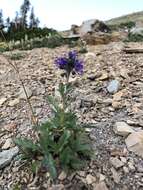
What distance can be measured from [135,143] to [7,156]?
1.38 m

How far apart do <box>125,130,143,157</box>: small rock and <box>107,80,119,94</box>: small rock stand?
4.99 feet

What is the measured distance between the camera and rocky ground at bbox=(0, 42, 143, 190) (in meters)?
3.70

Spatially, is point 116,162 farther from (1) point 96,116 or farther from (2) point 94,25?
(2) point 94,25

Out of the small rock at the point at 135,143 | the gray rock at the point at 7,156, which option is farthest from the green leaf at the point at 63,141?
the small rock at the point at 135,143

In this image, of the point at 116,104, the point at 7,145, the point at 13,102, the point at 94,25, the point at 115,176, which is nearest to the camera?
the point at 115,176

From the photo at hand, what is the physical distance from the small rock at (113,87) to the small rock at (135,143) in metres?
1.52

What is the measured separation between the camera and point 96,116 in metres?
4.82

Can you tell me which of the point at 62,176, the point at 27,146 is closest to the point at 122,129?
the point at 62,176

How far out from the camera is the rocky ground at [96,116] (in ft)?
12.1

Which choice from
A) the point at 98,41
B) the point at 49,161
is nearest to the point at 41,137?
the point at 49,161

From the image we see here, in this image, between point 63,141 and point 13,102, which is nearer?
point 63,141

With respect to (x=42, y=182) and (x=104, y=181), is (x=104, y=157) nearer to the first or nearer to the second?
(x=104, y=181)

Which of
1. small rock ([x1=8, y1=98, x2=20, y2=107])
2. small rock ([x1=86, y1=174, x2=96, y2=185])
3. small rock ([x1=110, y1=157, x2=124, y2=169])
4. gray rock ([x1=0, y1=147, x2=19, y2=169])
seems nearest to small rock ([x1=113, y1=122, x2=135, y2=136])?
small rock ([x1=110, y1=157, x2=124, y2=169])

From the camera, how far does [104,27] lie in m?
15.6
